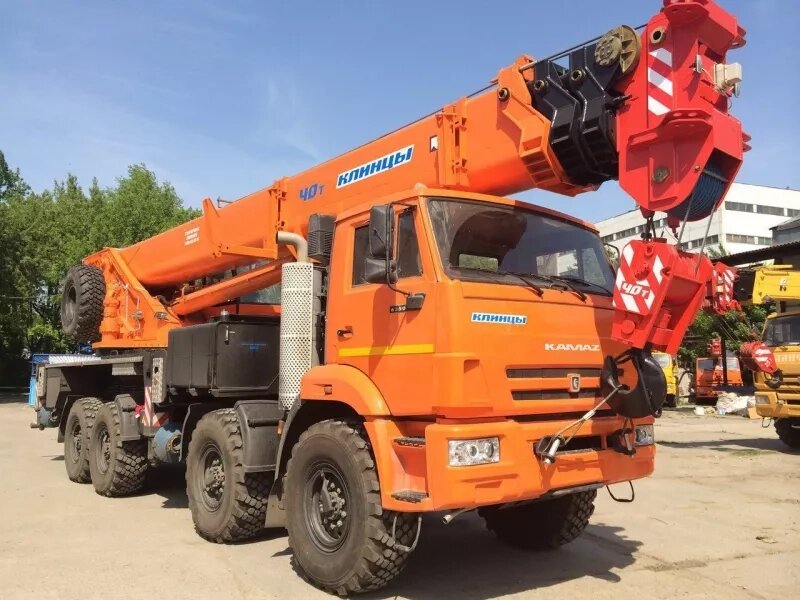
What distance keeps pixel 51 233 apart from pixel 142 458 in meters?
27.9

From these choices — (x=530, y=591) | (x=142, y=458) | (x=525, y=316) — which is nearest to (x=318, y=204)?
(x=525, y=316)

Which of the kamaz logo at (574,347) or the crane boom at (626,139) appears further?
the kamaz logo at (574,347)

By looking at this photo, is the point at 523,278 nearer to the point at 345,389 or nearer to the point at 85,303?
the point at 345,389

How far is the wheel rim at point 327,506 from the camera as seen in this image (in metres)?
4.68

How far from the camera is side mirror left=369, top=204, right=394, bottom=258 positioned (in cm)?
450

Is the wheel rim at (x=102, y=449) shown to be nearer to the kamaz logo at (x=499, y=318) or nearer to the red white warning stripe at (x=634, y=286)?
the kamaz logo at (x=499, y=318)

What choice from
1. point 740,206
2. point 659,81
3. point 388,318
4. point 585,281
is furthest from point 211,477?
point 740,206

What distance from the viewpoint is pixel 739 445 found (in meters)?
13.9

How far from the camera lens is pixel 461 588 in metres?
4.83

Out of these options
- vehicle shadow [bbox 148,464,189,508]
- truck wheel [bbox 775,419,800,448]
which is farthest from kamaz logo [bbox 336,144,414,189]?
truck wheel [bbox 775,419,800,448]

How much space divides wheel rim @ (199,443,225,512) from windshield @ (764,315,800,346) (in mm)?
10822

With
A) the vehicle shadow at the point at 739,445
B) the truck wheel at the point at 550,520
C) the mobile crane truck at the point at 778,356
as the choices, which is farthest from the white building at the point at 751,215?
the truck wheel at the point at 550,520

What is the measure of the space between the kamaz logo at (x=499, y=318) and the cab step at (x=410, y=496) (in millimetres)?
1104

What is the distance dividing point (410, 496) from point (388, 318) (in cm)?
118
